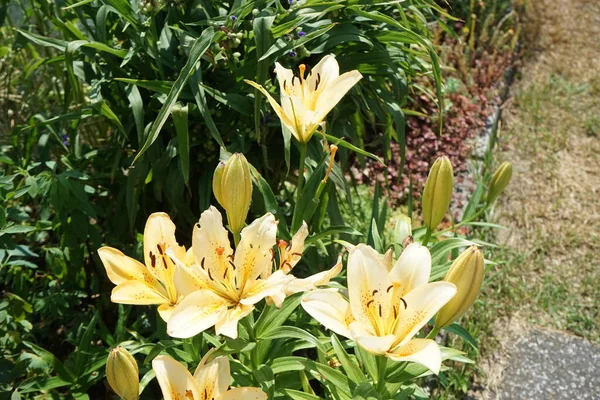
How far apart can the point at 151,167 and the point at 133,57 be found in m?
0.29

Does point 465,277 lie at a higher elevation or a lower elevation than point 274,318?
higher

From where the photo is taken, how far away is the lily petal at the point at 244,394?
1004 mm

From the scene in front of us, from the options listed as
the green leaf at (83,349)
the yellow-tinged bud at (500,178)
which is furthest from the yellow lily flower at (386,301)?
the green leaf at (83,349)

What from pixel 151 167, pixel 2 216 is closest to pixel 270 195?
pixel 151 167

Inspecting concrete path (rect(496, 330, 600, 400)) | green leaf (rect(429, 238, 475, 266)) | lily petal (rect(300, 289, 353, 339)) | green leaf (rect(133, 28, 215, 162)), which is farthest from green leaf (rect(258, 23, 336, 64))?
concrete path (rect(496, 330, 600, 400))

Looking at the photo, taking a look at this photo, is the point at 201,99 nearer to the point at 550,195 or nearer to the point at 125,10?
the point at 125,10

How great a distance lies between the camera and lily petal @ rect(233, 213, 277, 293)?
103cm

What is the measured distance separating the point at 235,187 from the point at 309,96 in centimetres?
26

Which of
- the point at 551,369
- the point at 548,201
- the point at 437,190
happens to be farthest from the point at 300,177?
the point at 548,201

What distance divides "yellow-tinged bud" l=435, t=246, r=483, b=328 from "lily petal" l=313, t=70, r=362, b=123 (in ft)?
1.26

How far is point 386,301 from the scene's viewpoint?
3.31 feet

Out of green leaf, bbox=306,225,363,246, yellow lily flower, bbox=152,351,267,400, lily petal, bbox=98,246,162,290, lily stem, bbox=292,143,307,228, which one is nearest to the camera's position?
yellow lily flower, bbox=152,351,267,400

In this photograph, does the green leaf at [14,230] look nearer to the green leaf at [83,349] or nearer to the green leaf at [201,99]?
Result: the green leaf at [83,349]

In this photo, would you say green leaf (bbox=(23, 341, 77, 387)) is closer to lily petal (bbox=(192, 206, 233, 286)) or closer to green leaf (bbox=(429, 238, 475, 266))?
lily petal (bbox=(192, 206, 233, 286))
